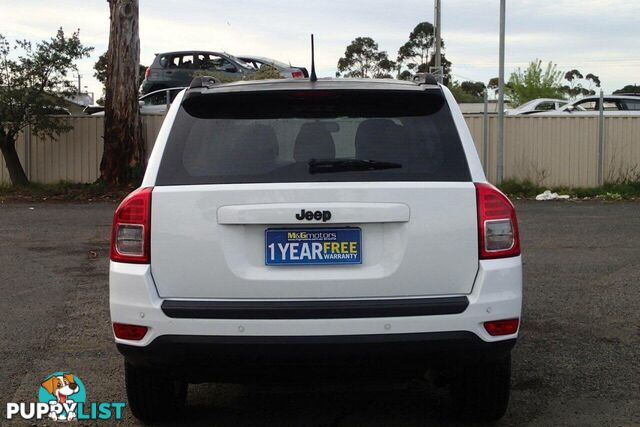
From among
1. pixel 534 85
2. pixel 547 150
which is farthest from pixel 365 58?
pixel 547 150

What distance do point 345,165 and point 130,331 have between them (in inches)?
47.7

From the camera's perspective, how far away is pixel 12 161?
1838cm

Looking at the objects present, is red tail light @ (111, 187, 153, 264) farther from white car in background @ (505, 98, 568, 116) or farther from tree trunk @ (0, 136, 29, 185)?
white car in background @ (505, 98, 568, 116)

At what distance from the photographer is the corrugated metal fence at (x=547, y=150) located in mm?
19047

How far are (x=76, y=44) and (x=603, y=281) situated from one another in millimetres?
13143

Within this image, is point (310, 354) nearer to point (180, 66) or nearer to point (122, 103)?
point (122, 103)

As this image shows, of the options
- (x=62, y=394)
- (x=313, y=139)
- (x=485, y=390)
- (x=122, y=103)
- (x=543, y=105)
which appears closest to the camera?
(x=313, y=139)

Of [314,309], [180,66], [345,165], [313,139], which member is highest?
[180,66]

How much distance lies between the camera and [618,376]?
17.4 ft

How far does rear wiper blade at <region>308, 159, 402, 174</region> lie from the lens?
3.86 metres

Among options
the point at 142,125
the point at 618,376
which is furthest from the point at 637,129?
the point at 618,376

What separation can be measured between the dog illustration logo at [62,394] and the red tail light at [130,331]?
0.99 metres

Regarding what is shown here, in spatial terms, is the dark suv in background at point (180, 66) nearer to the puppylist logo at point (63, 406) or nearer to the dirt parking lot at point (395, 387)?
the dirt parking lot at point (395, 387)

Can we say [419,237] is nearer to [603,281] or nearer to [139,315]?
[139,315]
